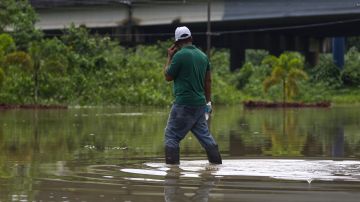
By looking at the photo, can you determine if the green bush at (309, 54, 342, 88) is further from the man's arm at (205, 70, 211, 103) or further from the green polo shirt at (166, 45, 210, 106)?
the green polo shirt at (166, 45, 210, 106)

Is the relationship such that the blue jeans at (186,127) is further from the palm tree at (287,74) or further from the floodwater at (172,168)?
the palm tree at (287,74)

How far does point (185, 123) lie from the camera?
12.3 m

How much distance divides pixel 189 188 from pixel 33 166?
10.4 ft

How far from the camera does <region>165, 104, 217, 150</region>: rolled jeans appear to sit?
483 inches

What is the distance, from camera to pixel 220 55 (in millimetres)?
79062

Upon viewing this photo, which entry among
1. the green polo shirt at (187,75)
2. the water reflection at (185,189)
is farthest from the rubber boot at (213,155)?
the water reflection at (185,189)

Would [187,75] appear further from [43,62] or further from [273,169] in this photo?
[43,62]

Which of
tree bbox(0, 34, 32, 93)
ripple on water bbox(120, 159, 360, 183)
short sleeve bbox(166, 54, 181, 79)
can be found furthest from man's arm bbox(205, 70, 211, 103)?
tree bbox(0, 34, 32, 93)

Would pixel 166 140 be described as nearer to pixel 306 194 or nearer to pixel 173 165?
pixel 173 165

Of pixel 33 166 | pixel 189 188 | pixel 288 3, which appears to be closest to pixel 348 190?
pixel 189 188

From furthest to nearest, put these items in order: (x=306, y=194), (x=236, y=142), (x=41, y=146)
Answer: (x=236, y=142) → (x=41, y=146) → (x=306, y=194)

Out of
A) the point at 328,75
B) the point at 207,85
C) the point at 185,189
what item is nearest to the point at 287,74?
the point at 328,75

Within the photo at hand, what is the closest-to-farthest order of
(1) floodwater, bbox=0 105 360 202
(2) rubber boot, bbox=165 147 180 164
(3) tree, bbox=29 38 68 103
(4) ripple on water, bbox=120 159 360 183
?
(1) floodwater, bbox=0 105 360 202
(4) ripple on water, bbox=120 159 360 183
(2) rubber boot, bbox=165 147 180 164
(3) tree, bbox=29 38 68 103

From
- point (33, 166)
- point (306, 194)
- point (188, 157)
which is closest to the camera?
point (306, 194)
